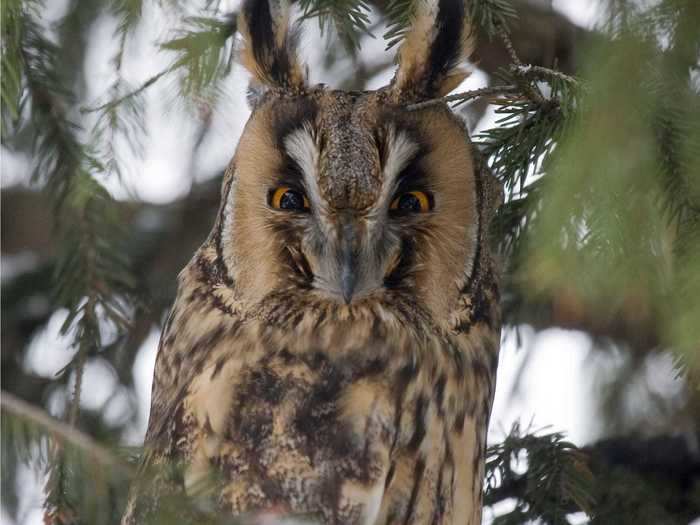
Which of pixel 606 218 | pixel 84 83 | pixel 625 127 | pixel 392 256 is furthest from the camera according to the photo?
pixel 84 83

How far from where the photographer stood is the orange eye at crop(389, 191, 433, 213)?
7.39ft

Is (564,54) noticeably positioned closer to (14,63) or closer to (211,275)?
(211,275)

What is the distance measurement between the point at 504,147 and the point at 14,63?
40.2 inches

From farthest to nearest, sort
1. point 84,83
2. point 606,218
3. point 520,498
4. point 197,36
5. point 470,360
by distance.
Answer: point 84,83
point 520,498
point 470,360
point 197,36
point 606,218

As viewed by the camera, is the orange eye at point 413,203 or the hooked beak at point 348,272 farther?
the orange eye at point 413,203

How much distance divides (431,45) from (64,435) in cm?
121

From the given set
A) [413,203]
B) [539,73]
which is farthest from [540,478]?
[539,73]

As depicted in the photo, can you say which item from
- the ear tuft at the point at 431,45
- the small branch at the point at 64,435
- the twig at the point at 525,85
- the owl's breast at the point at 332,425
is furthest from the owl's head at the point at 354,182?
the small branch at the point at 64,435

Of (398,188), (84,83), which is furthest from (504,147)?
(84,83)

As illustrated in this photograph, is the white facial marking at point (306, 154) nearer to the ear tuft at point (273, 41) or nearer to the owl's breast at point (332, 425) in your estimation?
the ear tuft at point (273, 41)

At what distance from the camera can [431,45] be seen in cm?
230

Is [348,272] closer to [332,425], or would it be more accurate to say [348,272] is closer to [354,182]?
[354,182]

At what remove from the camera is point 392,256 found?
2.26m

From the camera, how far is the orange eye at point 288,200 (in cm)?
224
